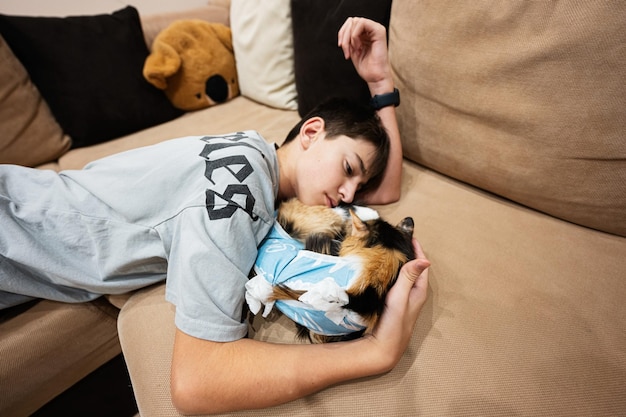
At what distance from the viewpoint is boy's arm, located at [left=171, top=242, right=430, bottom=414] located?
1.72ft

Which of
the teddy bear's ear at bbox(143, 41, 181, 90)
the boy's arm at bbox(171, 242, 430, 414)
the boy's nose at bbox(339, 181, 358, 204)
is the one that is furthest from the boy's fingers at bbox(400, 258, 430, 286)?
the teddy bear's ear at bbox(143, 41, 181, 90)

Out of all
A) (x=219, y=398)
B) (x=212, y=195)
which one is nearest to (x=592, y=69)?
(x=212, y=195)

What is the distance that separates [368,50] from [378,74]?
0.08 meters

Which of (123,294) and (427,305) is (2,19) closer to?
(123,294)

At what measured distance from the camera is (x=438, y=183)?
0.98 m

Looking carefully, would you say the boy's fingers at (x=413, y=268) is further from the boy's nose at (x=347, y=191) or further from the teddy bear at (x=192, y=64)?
the teddy bear at (x=192, y=64)

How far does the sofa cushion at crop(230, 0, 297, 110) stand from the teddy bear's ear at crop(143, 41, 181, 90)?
305 millimetres

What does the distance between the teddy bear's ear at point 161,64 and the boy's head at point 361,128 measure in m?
0.76

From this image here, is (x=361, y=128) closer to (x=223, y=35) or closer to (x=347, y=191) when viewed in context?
(x=347, y=191)

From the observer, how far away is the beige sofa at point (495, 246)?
555 millimetres

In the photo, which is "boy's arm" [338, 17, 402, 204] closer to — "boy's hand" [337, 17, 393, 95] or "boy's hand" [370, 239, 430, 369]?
"boy's hand" [337, 17, 393, 95]

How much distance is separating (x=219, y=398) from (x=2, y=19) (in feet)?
4.94

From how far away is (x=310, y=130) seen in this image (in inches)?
36.0

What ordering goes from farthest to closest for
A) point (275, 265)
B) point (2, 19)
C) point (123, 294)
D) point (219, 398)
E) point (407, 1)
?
point (2, 19) < point (407, 1) < point (123, 294) < point (275, 265) < point (219, 398)
